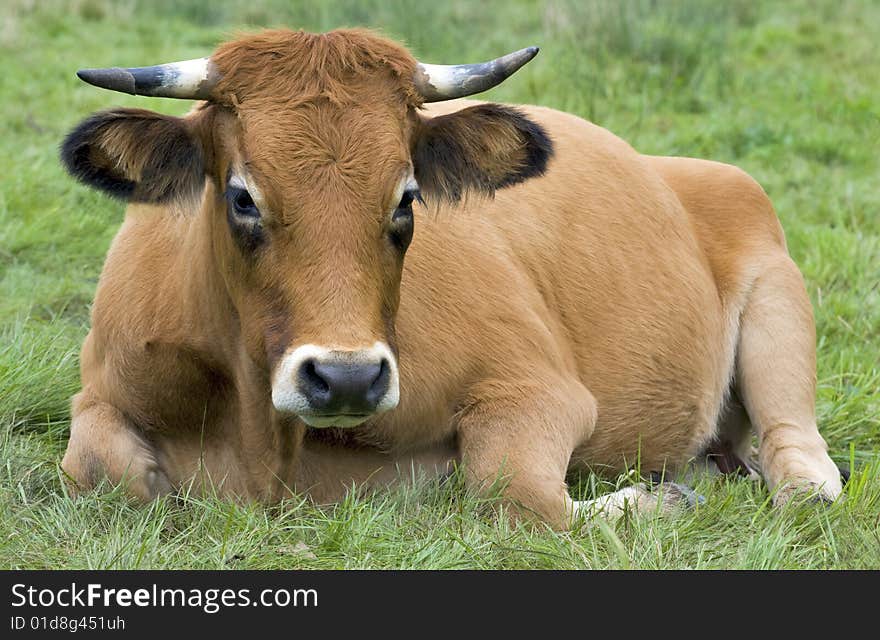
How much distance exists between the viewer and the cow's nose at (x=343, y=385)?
4.52 metres

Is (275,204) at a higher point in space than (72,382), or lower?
higher

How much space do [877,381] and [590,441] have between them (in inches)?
79.5

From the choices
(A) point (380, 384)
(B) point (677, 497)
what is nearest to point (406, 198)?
(A) point (380, 384)

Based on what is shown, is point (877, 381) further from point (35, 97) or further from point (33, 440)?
point (35, 97)

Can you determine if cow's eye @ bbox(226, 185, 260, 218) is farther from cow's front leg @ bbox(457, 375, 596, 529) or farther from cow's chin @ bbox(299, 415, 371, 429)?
cow's front leg @ bbox(457, 375, 596, 529)

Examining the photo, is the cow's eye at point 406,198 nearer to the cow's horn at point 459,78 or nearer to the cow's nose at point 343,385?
the cow's horn at point 459,78

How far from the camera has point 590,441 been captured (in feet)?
20.8

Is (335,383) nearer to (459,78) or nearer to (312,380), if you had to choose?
(312,380)

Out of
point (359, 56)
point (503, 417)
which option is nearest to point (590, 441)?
point (503, 417)

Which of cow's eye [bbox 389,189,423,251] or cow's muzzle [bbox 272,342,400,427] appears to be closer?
cow's muzzle [bbox 272,342,400,427]

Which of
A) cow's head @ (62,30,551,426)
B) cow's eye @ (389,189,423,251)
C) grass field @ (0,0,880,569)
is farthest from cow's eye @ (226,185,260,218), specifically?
grass field @ (0,0,880,569)

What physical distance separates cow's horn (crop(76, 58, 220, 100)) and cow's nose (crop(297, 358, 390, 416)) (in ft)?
3.53

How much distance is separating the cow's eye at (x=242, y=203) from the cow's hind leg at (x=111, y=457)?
127 centimetres

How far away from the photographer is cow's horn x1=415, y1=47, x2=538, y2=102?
5121mm
